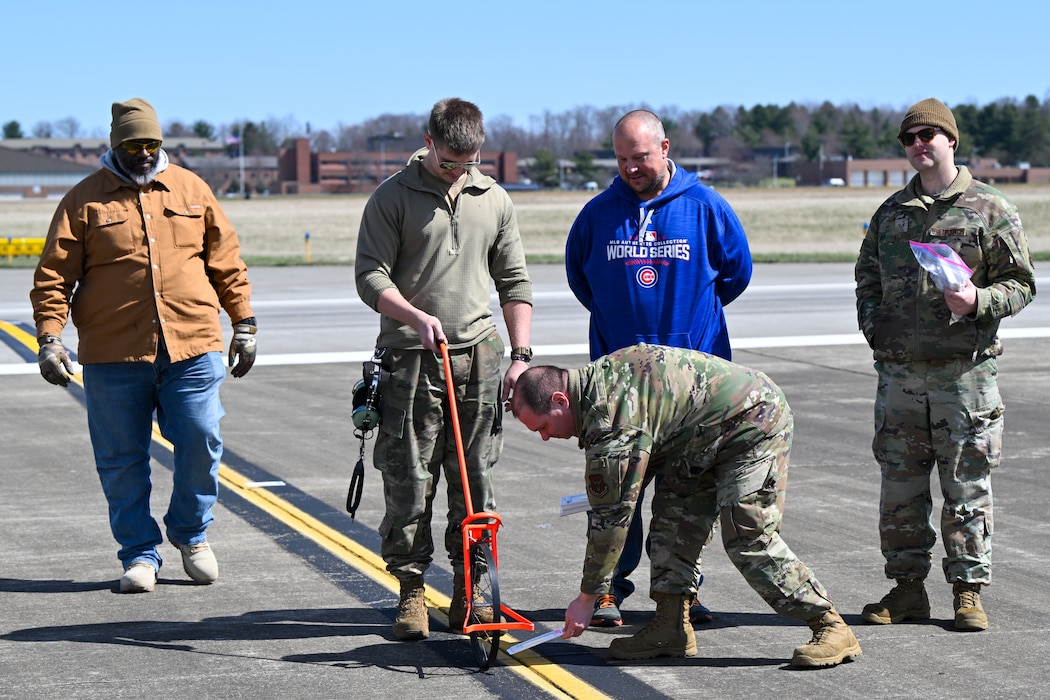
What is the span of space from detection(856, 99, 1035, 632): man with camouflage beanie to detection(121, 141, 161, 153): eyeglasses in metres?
3.16

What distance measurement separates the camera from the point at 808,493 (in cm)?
841

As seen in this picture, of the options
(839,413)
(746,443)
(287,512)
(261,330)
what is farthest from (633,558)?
(261,330)

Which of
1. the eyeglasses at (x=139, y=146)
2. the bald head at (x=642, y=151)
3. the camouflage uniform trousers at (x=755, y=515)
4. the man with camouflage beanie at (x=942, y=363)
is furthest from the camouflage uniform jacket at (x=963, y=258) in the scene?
the eyeglasses at (x=139, y=146)

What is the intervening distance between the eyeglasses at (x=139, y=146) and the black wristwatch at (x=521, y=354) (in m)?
1.92

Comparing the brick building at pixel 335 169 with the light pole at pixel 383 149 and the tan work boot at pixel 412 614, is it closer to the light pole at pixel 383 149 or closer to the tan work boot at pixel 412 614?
the light pole at pixel 383 149

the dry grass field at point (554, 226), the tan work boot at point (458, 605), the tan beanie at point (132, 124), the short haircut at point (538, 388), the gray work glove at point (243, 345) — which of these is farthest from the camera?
the dry grass field at point (554, 226)

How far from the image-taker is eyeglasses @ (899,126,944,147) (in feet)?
18.8

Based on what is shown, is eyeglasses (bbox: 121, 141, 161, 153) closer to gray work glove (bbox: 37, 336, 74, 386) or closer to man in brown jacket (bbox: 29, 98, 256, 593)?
man in brown jacket (bbox: 29, 98, 256, 593)

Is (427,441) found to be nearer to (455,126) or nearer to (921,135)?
(455,126)

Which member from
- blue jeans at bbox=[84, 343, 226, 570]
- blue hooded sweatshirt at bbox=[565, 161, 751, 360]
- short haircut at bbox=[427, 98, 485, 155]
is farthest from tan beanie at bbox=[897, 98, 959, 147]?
blue jeans at bbox=[84, 343, 226, 570]

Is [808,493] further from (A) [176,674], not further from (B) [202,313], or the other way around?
(A) [176,674]

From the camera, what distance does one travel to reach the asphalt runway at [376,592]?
5125mm

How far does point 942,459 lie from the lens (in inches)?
230

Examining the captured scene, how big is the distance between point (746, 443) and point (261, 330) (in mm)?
14420
